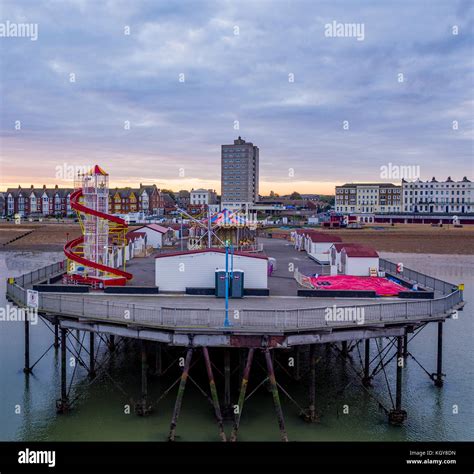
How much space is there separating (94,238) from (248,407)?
524 inches

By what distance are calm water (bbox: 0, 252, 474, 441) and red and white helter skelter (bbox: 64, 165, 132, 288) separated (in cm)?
451

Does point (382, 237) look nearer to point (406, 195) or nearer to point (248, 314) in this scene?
point (406, 195)

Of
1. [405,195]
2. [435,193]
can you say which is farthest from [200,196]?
[435,193]

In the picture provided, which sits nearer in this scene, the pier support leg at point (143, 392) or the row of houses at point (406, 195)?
the pier support leg at point (143, 392)

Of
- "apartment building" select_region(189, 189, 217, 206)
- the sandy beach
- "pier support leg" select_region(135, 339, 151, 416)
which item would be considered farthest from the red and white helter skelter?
"apartment building" select_region(189, 189, 217, 206)

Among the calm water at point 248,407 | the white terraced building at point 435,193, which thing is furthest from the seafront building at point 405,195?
the calm water at point 248,407

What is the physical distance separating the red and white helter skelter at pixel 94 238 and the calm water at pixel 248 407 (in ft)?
14.8

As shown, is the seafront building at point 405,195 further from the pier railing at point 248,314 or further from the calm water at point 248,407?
the pier railing at point 248,314

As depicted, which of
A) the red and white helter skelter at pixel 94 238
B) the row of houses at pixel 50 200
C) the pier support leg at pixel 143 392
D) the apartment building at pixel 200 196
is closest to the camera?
the pier support leg at pixel 143 392

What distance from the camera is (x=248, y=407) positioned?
74.5 feet

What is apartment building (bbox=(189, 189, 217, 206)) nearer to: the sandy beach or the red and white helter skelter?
the sandy beach

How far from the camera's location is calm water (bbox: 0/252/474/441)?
20906mm

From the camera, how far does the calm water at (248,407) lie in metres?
20.9

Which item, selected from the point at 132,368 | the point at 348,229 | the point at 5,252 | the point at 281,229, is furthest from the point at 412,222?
the point at 132,368
